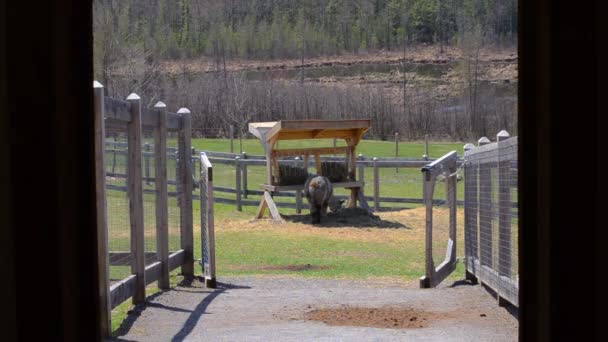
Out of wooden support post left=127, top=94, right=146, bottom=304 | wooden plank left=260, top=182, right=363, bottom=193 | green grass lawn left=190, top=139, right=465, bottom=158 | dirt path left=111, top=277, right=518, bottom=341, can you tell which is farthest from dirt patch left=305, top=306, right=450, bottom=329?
green grass lawn left=190, top=139, right=465, bottom=158

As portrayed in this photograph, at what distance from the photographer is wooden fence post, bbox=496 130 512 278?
25.2ft

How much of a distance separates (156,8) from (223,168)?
4669 cm

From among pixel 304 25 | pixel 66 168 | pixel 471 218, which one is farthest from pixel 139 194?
pixel 304 25

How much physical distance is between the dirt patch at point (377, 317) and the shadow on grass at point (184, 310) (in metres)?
1.10

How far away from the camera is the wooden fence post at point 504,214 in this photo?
7.68m

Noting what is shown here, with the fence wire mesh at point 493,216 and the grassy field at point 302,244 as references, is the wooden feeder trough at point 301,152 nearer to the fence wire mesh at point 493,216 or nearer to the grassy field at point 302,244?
the grassy field at point 302,244

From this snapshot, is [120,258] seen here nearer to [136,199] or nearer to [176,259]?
[136,199]

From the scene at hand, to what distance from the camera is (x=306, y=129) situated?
19.8 meters

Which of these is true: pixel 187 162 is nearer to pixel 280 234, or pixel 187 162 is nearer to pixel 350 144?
pixel 280 234

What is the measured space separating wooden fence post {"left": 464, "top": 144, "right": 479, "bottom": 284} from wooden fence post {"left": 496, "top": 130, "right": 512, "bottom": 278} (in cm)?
180

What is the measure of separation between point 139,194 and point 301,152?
518 inches

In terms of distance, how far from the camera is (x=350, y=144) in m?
21.9
